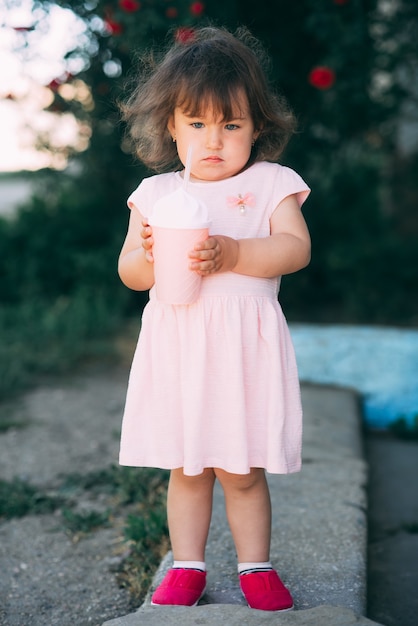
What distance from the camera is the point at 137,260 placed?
2018mm

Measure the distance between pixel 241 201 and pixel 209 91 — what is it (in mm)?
273

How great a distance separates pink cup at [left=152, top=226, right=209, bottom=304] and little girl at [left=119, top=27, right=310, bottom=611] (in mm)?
60

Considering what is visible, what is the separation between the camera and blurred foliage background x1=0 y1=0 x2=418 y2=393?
477 cm

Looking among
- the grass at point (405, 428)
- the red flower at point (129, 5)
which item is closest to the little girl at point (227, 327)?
the grass at point (405, 428)

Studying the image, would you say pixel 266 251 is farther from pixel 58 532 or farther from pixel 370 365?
pixel 370 365

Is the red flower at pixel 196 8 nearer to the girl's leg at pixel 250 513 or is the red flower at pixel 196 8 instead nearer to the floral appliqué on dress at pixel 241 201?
the floral appliqué on dress at pixel 241 201

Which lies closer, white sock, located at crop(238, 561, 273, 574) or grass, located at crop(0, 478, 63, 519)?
white sock, located at crop(238, 561, 273, 574)

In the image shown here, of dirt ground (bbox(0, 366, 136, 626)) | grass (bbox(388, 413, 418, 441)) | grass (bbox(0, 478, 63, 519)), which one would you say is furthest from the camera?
grass (bbox(388, 413, 418, 441))

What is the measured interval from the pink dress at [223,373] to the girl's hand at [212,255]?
0.11m

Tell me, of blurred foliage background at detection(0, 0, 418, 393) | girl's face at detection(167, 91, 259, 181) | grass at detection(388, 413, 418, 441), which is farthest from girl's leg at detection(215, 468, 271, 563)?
blurred foliage background at detection(0, 0, 418, 393)

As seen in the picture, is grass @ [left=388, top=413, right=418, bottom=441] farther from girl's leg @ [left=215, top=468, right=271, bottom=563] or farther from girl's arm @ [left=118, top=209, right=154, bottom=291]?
girl's arm @ [left=118, top=209, right=154, bottom=291]

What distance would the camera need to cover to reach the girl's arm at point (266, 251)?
186cm

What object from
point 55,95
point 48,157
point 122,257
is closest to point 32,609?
point 122,257

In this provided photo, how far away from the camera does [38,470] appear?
11.2ft
